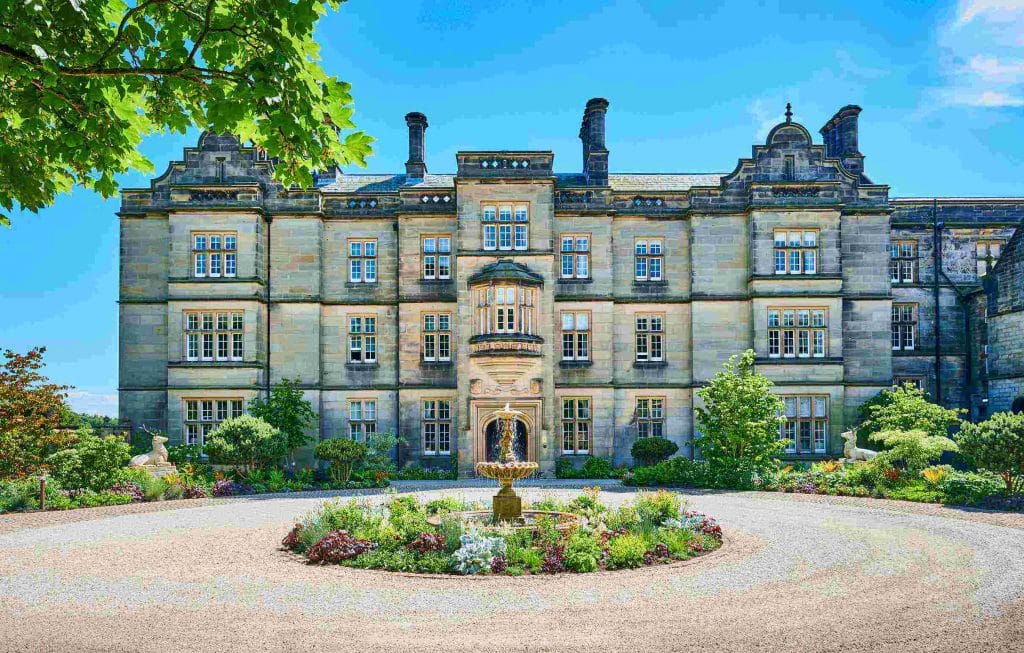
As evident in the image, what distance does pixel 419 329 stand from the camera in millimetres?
29781

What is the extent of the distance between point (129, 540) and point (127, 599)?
5.14m

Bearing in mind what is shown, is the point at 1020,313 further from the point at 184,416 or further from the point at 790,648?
the point at 184,416

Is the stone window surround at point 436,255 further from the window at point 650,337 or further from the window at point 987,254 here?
the window at point 987,254

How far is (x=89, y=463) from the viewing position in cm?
2011

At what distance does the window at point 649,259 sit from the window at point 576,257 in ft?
6.96

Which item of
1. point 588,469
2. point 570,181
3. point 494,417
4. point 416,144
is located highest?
point 416,144

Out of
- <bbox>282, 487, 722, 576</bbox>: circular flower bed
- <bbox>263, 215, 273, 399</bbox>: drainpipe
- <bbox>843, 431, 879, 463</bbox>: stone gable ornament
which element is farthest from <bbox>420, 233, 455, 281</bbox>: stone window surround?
<bbox>843, 431, 879, 463</bbox>: stone gable ornament

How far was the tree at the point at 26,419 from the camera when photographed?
19.3 meters

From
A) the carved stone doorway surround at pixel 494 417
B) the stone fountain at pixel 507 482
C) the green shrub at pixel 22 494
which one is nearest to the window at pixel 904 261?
the carved stone doorway surround at pixel 494 417

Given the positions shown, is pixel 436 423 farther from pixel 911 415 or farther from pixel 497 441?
pixel 911 415

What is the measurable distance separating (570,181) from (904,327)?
16.6 metres

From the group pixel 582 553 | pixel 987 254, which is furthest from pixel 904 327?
pixel 582 553

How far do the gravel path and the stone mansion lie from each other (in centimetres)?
1394

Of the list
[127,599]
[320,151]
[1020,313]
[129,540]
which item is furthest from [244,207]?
[1020,313]
